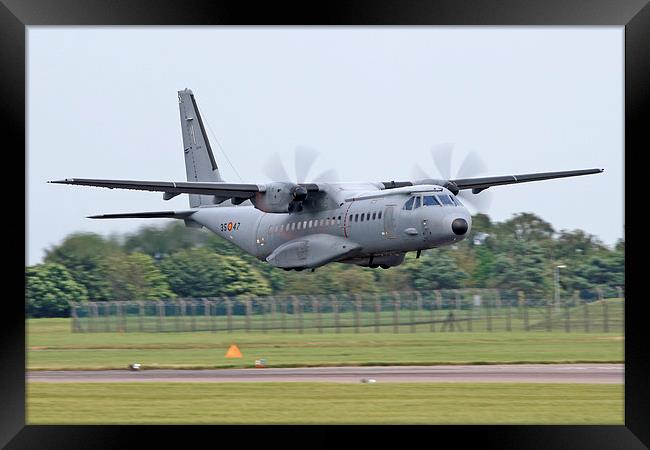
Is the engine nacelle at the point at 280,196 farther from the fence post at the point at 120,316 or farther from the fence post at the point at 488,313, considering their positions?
the fence post at the point at 488,313

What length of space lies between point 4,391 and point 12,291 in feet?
3.34

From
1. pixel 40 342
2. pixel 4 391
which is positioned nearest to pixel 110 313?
pixel 40 342

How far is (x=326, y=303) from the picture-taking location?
3088 centimetres

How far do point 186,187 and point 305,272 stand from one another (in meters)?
11.3

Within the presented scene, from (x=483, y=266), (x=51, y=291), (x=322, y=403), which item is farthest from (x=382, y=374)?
(x=483, y=266)

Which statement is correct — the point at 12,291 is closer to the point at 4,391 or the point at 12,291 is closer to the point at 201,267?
the point at 4,391

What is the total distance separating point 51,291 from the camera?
1469 inches

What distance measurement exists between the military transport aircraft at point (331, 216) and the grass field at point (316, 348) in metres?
2.13

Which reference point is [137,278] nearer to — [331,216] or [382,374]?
[331,216]

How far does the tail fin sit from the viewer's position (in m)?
34.8

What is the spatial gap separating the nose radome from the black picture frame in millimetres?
12277

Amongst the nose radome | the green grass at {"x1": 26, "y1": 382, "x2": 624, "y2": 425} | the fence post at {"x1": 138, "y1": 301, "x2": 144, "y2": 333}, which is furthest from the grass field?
the green grass at {"x1": 26, "y1": 382, "x2": 624, "y2": 425}

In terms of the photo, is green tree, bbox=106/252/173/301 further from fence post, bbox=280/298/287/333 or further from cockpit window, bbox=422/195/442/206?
cockpit window, bbox=422/195/442/206

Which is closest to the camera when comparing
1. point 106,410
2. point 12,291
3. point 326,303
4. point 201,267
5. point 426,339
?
point 12,291
